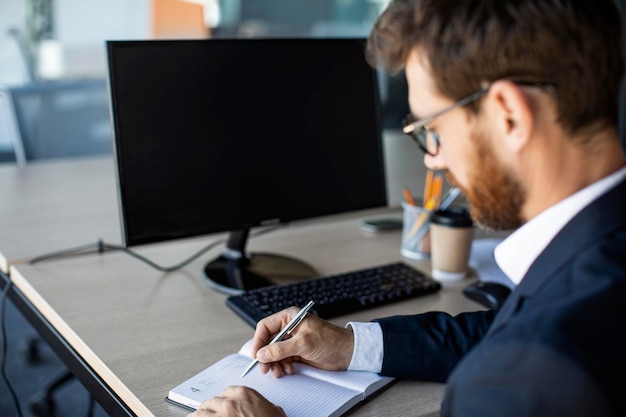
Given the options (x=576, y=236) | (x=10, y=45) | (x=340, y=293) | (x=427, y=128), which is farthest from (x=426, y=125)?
(x=10, y=45)

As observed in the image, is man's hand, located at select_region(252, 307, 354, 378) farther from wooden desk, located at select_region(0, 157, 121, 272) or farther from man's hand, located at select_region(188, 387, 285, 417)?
wooden desk, located at select_region(0, 157, 121, 272)

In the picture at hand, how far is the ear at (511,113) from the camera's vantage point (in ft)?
2.82

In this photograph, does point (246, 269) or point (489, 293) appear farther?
point (246, 269)

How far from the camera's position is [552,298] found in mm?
821

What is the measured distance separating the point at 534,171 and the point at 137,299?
804 mm

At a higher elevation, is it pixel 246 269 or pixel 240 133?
pixel 240 133

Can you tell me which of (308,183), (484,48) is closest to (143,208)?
(308,183)

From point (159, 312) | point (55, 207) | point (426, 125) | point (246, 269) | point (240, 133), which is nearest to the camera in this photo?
point (426, 125)

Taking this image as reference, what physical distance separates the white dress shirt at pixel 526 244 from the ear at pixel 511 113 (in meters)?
0.09

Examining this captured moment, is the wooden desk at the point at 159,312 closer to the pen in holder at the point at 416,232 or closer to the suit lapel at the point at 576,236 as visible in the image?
the pen in holder at the point at 416,232

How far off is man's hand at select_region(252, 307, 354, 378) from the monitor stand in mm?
287

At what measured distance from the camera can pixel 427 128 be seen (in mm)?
1015

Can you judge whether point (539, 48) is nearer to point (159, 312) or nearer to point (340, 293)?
point (340, 293)

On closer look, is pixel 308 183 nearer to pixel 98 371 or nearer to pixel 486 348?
pixel 98 371
